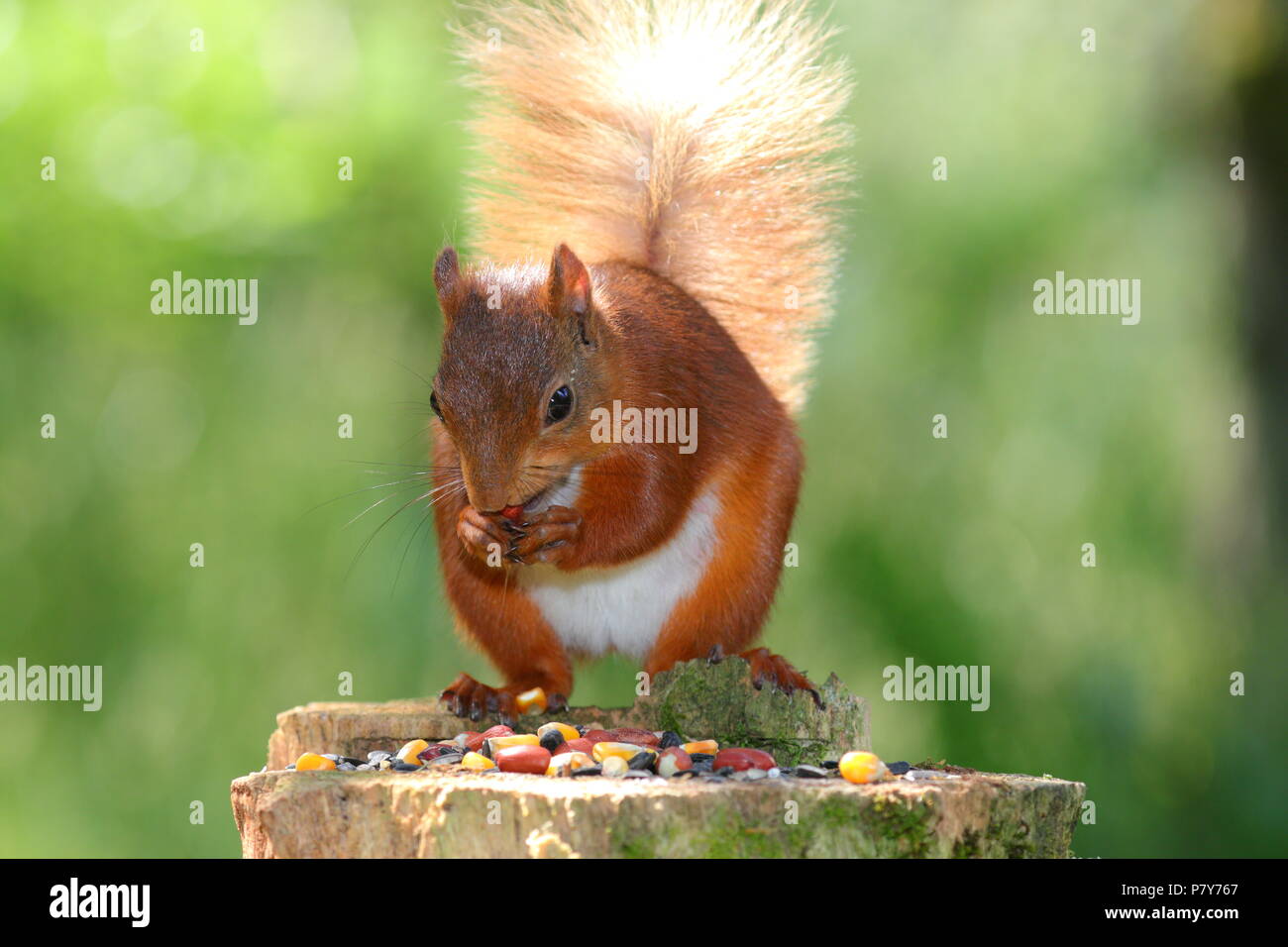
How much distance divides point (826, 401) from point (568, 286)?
242 centimetres

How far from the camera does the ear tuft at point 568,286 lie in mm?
2934

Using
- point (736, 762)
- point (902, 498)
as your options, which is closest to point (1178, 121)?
point (902, 498)

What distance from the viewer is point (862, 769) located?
2.25 m

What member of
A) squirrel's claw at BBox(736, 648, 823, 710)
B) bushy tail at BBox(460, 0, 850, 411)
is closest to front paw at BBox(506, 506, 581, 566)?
squirrel's claw at BBox(736, 648, 823, 710)

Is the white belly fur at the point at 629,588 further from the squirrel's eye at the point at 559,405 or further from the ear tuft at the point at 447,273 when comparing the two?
the ear tuft at the point at 447,273

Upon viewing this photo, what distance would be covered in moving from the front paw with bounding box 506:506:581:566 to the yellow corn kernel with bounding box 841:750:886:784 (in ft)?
3.08

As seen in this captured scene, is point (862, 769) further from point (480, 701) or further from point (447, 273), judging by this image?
point (447, 273)

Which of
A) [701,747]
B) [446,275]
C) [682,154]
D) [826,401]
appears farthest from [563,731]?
[826,401]

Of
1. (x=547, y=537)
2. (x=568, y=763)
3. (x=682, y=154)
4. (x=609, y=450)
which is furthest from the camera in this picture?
(x=682, y=154)

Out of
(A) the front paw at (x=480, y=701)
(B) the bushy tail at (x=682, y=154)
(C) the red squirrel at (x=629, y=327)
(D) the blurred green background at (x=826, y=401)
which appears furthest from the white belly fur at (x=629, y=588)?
(D) the blurred green background at (x=826, y=401)
